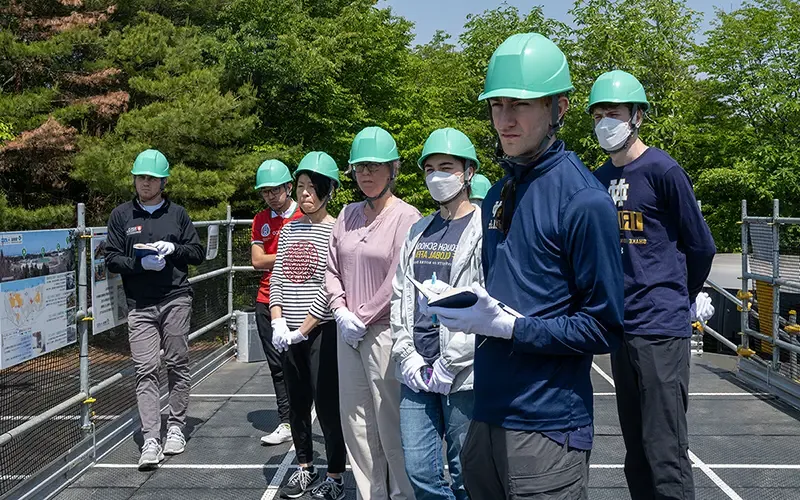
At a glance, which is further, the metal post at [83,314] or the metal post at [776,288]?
the metal post at [776,288]

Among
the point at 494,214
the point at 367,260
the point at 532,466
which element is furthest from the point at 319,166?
the point at 532,466

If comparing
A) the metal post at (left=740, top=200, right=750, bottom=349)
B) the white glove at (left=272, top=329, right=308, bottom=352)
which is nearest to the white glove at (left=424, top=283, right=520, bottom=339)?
the white glove at (left=272, top=329, right=308, bottom=352)

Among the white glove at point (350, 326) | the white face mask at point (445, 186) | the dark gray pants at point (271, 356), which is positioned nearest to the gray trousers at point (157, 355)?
the dark gray pants at point (271, 356)

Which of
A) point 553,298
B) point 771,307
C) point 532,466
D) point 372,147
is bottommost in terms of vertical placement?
point 771,307

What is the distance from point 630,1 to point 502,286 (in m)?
28.4

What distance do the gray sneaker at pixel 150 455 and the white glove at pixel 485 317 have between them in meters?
4.09

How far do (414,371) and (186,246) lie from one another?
294 cm

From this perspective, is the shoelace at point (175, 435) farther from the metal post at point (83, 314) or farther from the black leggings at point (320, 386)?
the black leggings at point (320, 386)

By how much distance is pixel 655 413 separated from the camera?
136 inches

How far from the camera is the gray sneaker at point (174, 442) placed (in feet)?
19.2

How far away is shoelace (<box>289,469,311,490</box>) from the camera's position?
16.0 feet

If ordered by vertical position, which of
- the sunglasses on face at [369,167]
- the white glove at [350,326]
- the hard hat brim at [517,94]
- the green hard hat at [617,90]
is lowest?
the white glove at [350,326]

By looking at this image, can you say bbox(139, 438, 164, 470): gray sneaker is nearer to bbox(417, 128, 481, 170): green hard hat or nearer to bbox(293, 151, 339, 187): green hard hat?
bbox(293, 151, 339, 187): green hard hat

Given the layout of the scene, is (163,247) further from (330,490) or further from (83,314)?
(330,490)
